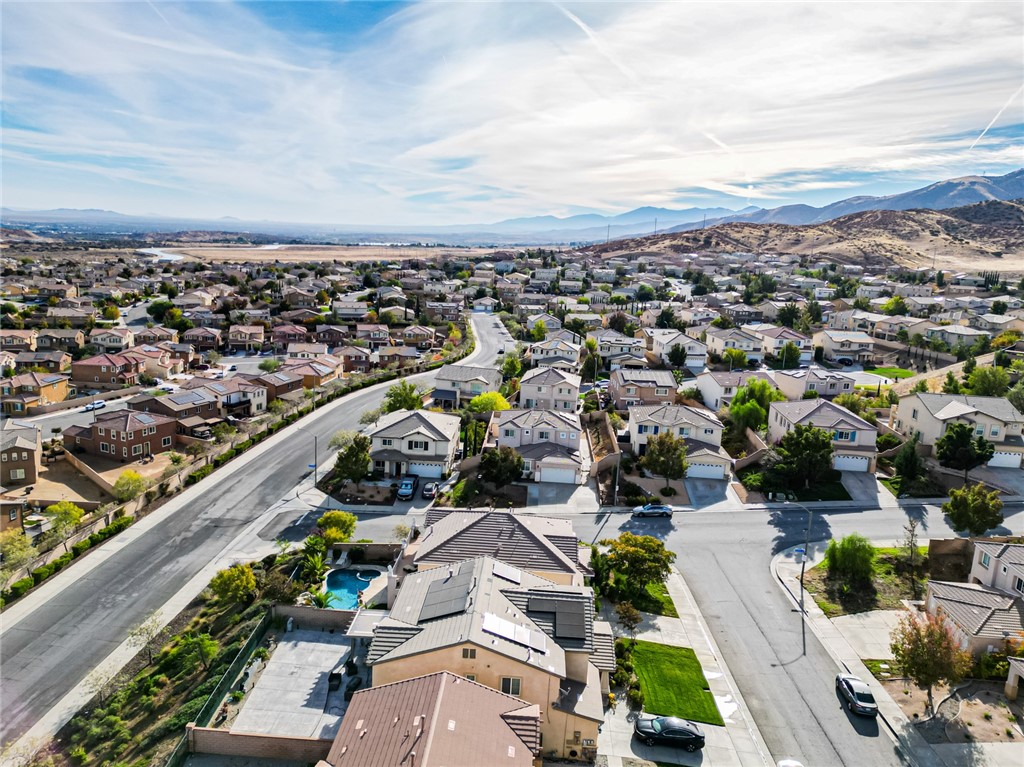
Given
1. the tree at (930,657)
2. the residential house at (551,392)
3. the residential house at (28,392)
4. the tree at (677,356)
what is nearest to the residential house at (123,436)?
the residential house at (28,392)

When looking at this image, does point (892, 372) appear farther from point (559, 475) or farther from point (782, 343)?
point (559, 475)

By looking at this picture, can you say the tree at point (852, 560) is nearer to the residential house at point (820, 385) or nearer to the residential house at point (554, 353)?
the residential house at point (820, 385)

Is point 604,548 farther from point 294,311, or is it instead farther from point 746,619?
point 294,311

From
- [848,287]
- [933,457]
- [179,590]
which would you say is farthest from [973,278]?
[179,590]

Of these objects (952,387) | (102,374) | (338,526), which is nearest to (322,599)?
(338,526)

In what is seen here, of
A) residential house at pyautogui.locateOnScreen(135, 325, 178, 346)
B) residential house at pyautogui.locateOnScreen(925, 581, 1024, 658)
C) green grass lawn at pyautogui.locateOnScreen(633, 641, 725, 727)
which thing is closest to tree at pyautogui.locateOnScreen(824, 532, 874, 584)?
residential house at pyautogui.locateOnScreen(925, 581, 1024, 658)

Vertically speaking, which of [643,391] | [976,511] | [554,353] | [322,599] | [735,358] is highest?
[554,353]
